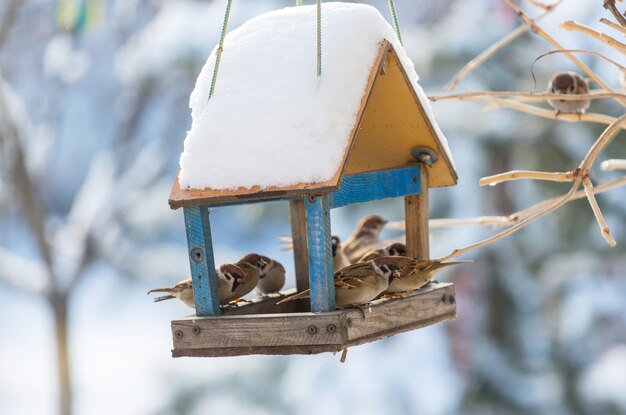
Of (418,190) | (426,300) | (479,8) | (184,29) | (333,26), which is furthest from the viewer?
(184,29)

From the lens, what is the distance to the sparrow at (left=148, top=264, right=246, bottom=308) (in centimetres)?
268

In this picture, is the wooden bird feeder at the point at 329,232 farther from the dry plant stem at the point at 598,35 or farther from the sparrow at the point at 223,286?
the dry plant stem at the point at 598,35

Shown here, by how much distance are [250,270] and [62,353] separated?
6.34 metres

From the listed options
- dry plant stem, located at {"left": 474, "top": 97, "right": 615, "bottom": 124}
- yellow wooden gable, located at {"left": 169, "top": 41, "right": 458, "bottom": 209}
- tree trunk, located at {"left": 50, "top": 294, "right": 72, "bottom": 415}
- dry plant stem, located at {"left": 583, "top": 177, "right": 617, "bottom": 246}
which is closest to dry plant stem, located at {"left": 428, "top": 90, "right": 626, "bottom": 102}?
dry plant stem, located at {"left": 474, "top": 97, "right": 615, "bottom": 124}

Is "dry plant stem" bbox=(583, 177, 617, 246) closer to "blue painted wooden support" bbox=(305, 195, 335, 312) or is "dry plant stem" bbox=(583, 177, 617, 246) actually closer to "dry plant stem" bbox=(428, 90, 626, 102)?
"dry plant stem" bbox=(428, 90, 626, 102)

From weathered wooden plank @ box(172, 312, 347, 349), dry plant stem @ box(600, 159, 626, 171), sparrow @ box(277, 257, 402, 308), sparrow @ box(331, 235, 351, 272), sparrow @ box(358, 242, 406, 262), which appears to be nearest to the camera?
weathered wooden plank @ box(172, 312, 347, 349)

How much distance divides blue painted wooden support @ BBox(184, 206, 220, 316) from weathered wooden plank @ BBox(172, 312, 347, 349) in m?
0.07

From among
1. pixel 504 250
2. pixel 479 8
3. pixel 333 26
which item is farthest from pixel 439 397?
pixel 333 26

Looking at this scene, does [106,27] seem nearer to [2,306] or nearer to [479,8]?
[2,306]

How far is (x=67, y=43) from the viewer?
354 inches

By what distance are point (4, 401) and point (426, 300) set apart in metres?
7.19

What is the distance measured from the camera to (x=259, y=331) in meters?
2.42

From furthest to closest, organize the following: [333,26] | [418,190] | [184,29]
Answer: [184,29] < [418,190] < [333,26]

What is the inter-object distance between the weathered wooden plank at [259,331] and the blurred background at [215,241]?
16.2ft
